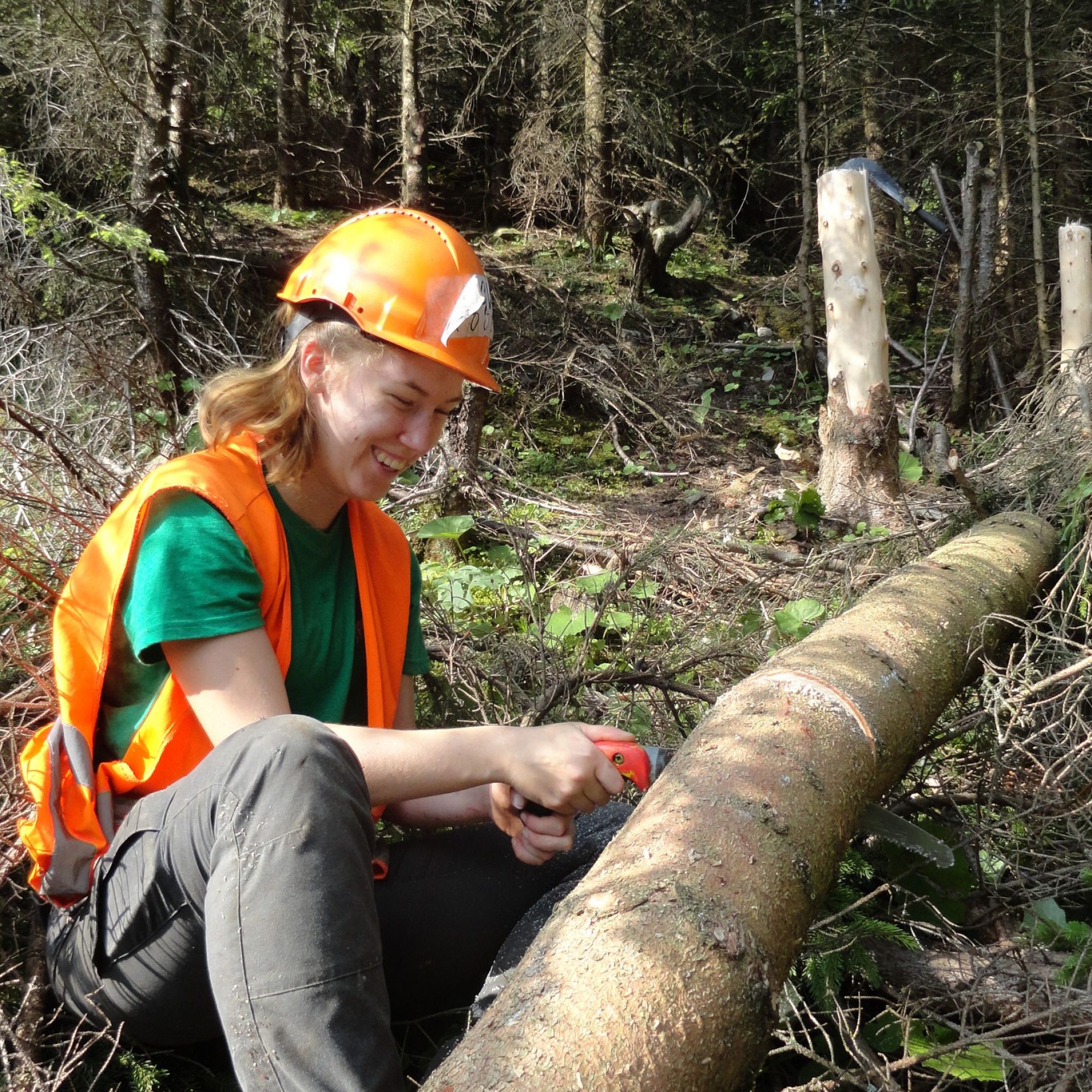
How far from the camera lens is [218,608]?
5.11 feet

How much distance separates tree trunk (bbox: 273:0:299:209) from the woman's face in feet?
22.0

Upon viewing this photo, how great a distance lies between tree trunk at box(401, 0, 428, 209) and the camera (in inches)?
257

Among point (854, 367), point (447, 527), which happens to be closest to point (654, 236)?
point (854, 367)

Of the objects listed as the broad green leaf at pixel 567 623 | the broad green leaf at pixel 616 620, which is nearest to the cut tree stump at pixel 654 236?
the broad green leaf at pixel 616 620

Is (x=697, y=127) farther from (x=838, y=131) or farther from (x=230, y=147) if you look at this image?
(x=230, y=147)

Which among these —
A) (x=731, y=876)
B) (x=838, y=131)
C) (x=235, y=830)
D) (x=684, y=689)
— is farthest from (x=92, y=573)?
(x=838, y=131)

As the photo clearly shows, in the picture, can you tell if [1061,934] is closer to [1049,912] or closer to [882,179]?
[1049,912]

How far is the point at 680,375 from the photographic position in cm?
782

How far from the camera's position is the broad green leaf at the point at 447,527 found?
14.4 feet

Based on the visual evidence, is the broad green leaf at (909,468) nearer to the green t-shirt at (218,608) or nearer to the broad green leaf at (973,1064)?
the broad green leaf at (973,1064)

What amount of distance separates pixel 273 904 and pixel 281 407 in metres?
0.95

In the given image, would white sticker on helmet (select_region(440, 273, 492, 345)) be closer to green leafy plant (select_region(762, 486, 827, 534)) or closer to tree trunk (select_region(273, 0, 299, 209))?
green leafy plant (select_region(762, 486, 827, 534))

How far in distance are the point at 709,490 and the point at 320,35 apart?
218 inches

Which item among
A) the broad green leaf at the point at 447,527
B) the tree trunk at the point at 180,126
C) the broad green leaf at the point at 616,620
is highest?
the tree trunk at the point at 180,126
